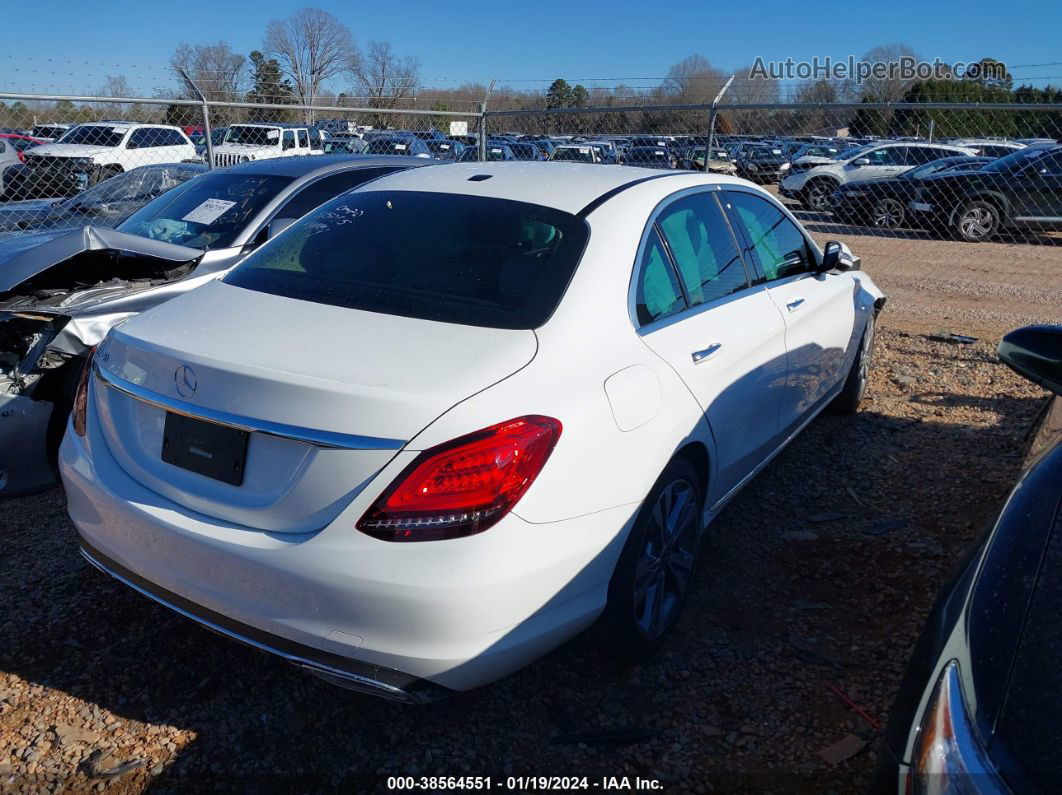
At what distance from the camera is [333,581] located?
7.11 feet

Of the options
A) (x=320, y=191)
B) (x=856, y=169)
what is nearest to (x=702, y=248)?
(x=320, y=191)

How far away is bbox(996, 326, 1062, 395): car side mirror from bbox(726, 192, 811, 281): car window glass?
1371mm

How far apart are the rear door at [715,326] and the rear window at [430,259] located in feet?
1.20

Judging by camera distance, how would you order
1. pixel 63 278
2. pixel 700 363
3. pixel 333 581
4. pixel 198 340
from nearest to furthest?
pixel 333 581 < pixel 198 340 < pixel 700 363 < pixel 63 278

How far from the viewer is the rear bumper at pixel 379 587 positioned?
2143 millimetres

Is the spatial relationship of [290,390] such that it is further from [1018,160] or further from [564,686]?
[1018,160]

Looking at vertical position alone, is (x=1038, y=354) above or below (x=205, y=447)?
above

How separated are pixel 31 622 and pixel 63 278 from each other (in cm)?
225

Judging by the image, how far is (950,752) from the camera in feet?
4.75

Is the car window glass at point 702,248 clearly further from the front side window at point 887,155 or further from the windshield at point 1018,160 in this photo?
the front side window at point 887,155

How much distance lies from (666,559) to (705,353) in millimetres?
748

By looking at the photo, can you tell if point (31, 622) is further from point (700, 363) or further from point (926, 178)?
point (926, 178)

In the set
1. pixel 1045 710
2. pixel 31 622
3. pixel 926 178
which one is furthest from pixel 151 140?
pixel 1045 710

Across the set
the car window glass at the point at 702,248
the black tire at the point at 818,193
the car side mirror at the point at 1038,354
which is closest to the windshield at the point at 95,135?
the black tire at the point at 818,193
